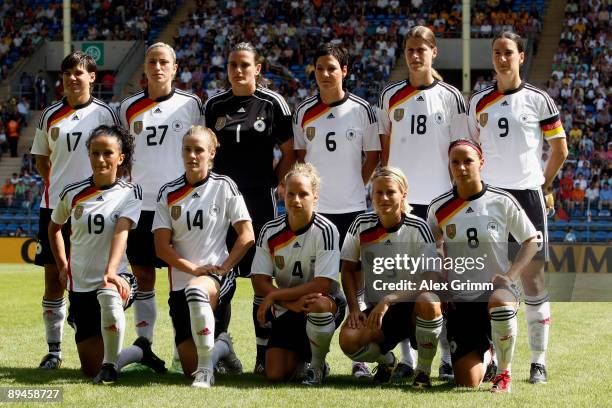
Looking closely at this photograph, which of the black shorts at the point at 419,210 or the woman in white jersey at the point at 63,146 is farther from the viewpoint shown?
the woman in white jersey at the point at 63,146

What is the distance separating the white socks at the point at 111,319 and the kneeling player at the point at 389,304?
4.33 ft

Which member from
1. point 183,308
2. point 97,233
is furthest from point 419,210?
point 97,233

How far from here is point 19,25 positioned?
1249 inches

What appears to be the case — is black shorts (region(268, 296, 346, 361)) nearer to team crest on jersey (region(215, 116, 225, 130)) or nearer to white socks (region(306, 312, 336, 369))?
white socks (region(306, 312, 336, 369))

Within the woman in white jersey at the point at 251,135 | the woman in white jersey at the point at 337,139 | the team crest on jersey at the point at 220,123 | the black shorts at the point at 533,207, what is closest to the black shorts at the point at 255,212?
Answer: the woman in white jersey at the point at 251,135

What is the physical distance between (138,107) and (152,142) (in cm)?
28

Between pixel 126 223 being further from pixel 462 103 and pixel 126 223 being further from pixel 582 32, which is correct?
pixel 582 32

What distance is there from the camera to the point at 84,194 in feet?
20.1

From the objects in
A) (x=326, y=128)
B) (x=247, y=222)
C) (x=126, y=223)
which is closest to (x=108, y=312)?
(x=126, y=223)

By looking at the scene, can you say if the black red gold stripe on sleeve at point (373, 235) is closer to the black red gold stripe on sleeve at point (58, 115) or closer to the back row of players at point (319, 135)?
the back row of players at point (319, 135)

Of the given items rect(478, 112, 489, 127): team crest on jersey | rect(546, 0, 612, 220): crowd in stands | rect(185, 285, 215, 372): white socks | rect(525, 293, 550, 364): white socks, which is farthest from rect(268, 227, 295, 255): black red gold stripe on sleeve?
rect(546, 0, 612, 220): crowd in stands

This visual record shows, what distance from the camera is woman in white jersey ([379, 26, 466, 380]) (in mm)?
6352

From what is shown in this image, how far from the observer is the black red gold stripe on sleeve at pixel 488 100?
6.24 m

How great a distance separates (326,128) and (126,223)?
145 centimetres
